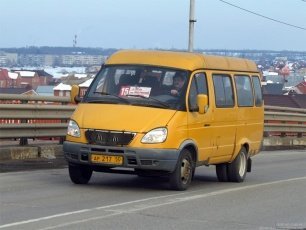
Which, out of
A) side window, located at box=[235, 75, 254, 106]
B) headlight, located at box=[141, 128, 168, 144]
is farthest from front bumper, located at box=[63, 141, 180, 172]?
side window, located at box=[235, 75, 254, 106]

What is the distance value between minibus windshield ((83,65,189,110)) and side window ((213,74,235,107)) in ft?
3.29

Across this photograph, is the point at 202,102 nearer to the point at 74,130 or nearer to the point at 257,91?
the point at 74,130

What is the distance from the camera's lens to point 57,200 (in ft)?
33.8

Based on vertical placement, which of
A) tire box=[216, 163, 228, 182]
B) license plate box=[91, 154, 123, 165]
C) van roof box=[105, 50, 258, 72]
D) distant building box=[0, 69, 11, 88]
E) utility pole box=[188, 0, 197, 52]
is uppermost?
utility pole box=[188, 0, 197, 52]

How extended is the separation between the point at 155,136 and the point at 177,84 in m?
1.15

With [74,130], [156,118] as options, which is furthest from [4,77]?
[156,118]

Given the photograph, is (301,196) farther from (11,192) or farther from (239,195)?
(11,192)

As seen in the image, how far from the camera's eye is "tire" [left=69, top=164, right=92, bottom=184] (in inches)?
465

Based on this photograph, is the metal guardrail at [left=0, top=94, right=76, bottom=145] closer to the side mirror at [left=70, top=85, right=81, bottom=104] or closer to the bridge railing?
the bridge railing

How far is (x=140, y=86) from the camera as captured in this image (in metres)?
11.8

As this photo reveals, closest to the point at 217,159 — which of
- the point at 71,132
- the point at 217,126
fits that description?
the point at 217,126

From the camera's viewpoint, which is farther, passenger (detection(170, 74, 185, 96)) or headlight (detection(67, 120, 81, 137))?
passenger (detection(170, 74, 185, 96))

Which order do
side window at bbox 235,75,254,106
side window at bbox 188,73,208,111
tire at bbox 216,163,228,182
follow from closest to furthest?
side window at bbox 188,73,208,111 < side window at bbox 235,75,254,106 < tire at bbox 216,163,228,182

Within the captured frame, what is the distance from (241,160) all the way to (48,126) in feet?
14.0
